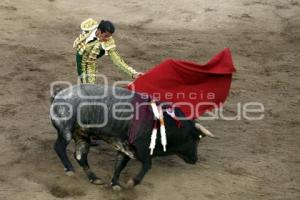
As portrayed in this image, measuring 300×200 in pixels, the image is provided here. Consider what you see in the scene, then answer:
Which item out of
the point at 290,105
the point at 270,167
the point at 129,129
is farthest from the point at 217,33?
the point at 129,129

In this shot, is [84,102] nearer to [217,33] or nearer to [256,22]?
[217,33]

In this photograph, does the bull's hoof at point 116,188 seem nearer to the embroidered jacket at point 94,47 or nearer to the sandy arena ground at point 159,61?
the sandy arena ground at point 159,61

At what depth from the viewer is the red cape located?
7238 mm

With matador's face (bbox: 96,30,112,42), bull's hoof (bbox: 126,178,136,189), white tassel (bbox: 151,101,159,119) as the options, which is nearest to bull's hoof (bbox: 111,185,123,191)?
bull's hoof (bbox: 126,178,136,189)

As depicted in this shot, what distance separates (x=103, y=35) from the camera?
7504 millimetres

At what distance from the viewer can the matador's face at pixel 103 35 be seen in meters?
7.48

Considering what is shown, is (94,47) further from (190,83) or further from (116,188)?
(116,188)

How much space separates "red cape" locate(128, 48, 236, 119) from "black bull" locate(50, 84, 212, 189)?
0.46ft

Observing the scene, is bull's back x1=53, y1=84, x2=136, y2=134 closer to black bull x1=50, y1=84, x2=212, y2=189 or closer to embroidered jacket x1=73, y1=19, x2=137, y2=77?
black bull x1=50, y1=84, x2=212, y2=189

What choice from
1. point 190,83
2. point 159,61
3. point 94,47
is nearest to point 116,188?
point 190,83

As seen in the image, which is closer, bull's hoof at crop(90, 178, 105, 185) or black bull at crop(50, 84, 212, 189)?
black bull at crop(50, 84, 212, 189)

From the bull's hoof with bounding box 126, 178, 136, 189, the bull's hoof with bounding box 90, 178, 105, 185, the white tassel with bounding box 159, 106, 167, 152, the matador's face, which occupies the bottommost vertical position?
the bull's hoof with bounding box 90, 178, 105, 185

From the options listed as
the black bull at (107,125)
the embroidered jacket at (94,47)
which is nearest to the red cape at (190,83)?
the black bull at (107,125)

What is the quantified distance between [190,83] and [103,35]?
4.11 ft
